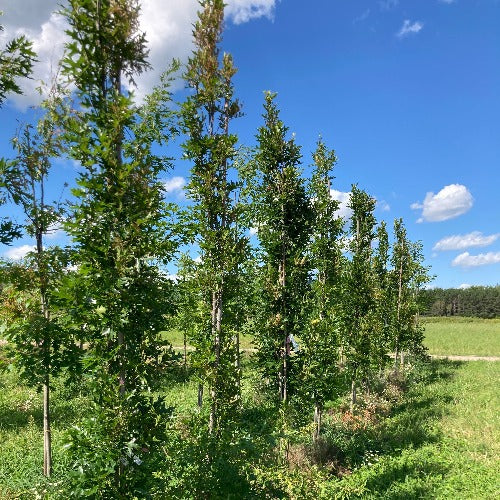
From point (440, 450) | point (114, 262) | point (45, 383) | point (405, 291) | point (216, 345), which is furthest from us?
point (405, 291)

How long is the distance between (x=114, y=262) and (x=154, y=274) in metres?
0.58

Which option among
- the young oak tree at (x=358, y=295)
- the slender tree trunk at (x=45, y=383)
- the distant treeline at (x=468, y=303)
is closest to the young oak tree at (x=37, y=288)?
the slender tree trunk at (x=45, y=383)

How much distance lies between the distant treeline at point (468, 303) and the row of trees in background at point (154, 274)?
11440cm

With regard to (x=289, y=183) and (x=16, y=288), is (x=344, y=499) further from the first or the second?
(x=16, y=288)

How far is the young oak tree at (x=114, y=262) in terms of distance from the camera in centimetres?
522

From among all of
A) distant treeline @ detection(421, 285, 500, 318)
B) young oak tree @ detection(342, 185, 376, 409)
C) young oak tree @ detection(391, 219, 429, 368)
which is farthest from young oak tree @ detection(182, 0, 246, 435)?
distant treeline @ detection(421, 285, 500, 318)

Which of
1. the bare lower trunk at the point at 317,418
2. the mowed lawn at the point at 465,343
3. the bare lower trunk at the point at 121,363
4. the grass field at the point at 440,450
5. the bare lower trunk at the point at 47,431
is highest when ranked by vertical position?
the bare lower trunk at the point at 121,363

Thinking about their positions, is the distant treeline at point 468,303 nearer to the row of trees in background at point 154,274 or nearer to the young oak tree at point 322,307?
the young oak tree at point 322,307

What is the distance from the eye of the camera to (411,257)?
27.4m

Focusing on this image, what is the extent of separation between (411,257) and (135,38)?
25575 mm

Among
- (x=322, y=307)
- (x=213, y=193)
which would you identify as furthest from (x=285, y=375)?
(x=213, y=193)

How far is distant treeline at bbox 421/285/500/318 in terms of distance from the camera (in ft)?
379

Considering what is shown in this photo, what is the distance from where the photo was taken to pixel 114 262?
18.1 ft

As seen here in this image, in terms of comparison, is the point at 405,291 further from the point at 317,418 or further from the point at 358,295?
the point at 317,418
